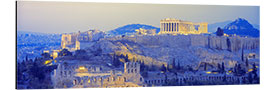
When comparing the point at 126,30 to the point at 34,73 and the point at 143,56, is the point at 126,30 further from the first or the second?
the point at 34,73

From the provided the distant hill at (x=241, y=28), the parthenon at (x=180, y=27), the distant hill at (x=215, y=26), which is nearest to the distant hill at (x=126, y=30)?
the parthenon at (x=180, y=27)

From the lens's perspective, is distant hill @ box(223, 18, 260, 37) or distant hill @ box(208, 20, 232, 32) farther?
distant hill @ box(223, 18, 260, 37)

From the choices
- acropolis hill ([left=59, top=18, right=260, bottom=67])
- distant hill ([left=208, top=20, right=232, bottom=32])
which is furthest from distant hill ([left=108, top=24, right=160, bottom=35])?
distant hill ([left=208, top=20, right=232, bottom=32])

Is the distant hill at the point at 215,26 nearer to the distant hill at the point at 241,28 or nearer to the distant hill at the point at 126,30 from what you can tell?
the distant hill at the point at 241,28

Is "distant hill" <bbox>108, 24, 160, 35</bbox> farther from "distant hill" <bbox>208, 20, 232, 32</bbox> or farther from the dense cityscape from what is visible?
"distant hill" <bbox>208, 20, 232, 32</bbox>

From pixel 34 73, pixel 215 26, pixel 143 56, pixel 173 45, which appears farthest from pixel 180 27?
pixel 34 73
